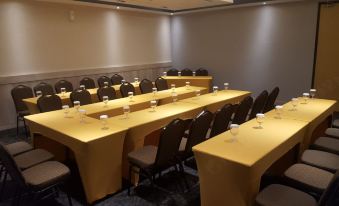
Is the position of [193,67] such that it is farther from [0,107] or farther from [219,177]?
[219,177]

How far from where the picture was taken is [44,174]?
248 cm

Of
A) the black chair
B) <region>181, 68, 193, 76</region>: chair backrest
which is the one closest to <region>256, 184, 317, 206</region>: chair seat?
the black chair

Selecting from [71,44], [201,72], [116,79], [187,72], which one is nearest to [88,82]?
[116,79]

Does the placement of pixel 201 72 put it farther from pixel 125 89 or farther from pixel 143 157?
pixel 143 157

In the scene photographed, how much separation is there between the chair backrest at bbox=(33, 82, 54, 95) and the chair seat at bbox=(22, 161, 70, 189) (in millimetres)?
3371

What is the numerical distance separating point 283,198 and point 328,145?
1.32 metres

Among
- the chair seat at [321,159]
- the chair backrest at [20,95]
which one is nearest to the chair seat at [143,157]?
the chair seat at [321,159]

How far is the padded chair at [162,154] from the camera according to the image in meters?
2.63

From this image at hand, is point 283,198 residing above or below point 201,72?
below

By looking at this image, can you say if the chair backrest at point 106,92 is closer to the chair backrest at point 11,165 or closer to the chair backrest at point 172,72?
the chair backrest at point 11,165

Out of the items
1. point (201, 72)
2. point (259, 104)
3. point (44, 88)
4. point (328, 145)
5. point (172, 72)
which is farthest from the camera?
point (172, 72)

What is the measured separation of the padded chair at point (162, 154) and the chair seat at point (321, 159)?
4.15 ft

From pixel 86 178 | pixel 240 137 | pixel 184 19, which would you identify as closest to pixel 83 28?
pixel 184 19

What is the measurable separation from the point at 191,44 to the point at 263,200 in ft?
23.0
